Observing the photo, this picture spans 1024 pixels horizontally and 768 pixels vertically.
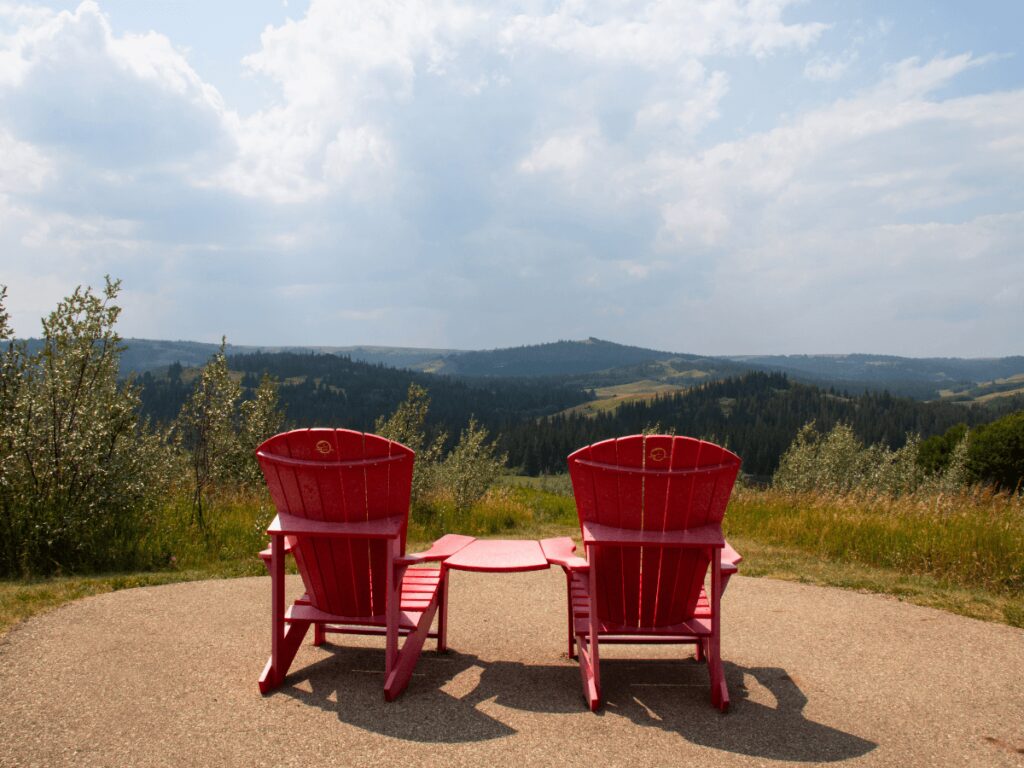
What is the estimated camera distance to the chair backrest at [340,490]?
3.67 m

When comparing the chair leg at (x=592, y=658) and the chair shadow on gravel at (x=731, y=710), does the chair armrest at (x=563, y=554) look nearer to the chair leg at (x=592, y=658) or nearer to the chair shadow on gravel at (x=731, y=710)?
the chair leg at (x=592, y=658)

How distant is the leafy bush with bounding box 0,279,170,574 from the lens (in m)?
6.45

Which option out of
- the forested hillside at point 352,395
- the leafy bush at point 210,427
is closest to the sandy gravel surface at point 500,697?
the leafy bush at point 210,427

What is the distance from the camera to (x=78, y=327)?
7.36 metres

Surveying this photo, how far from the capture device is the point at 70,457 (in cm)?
689

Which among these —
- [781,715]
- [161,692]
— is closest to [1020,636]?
[781,715]

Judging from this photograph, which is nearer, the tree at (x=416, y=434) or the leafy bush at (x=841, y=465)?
the tree at (x=416, y=434)

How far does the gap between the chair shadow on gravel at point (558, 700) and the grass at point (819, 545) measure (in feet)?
7.85

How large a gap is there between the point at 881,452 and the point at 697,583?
85.4 feet

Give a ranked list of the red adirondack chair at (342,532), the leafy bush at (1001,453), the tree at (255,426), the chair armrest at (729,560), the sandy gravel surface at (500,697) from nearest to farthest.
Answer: the sandy gravel surface at (500,697)
the red adirondack chair at (342,532)
the chair armrest at (729,560)
the tree at (255,426)
the leafy bush at (1001,453)

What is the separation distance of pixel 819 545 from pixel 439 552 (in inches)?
223

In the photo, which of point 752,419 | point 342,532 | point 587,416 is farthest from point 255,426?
point 587,416

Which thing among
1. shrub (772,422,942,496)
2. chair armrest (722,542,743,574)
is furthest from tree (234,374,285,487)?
shrub (772,422,942,496)

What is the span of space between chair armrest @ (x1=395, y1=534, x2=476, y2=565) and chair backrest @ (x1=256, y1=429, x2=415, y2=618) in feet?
0.26
